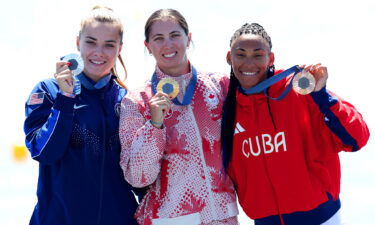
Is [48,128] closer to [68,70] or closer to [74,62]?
[68,70]

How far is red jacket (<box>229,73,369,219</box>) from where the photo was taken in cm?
494

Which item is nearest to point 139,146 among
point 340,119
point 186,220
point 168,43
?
point 186,220

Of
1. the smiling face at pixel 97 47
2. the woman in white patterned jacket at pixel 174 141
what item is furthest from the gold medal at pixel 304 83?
the smiling face at pixel 97 47

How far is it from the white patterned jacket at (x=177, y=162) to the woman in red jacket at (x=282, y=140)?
0.64 feet

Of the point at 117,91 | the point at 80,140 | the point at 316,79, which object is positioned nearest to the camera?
the point at 316,79

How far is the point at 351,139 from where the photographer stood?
15.8 ft

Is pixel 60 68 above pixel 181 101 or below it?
above

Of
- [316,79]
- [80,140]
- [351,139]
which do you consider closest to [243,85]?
[316,79]

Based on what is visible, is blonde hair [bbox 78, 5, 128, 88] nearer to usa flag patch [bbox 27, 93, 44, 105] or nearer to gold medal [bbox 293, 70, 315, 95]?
usa flag patch [bbox 27, 93, 44, 105]

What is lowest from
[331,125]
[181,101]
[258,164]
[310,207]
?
[310,207]

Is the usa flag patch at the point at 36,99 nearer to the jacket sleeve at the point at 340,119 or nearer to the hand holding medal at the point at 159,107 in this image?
the hand holding medal at the point at 159,107

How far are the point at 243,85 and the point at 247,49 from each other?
1.17 ft

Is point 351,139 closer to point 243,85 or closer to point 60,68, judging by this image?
point 243,85

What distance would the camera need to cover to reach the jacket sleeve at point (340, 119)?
4.77m
